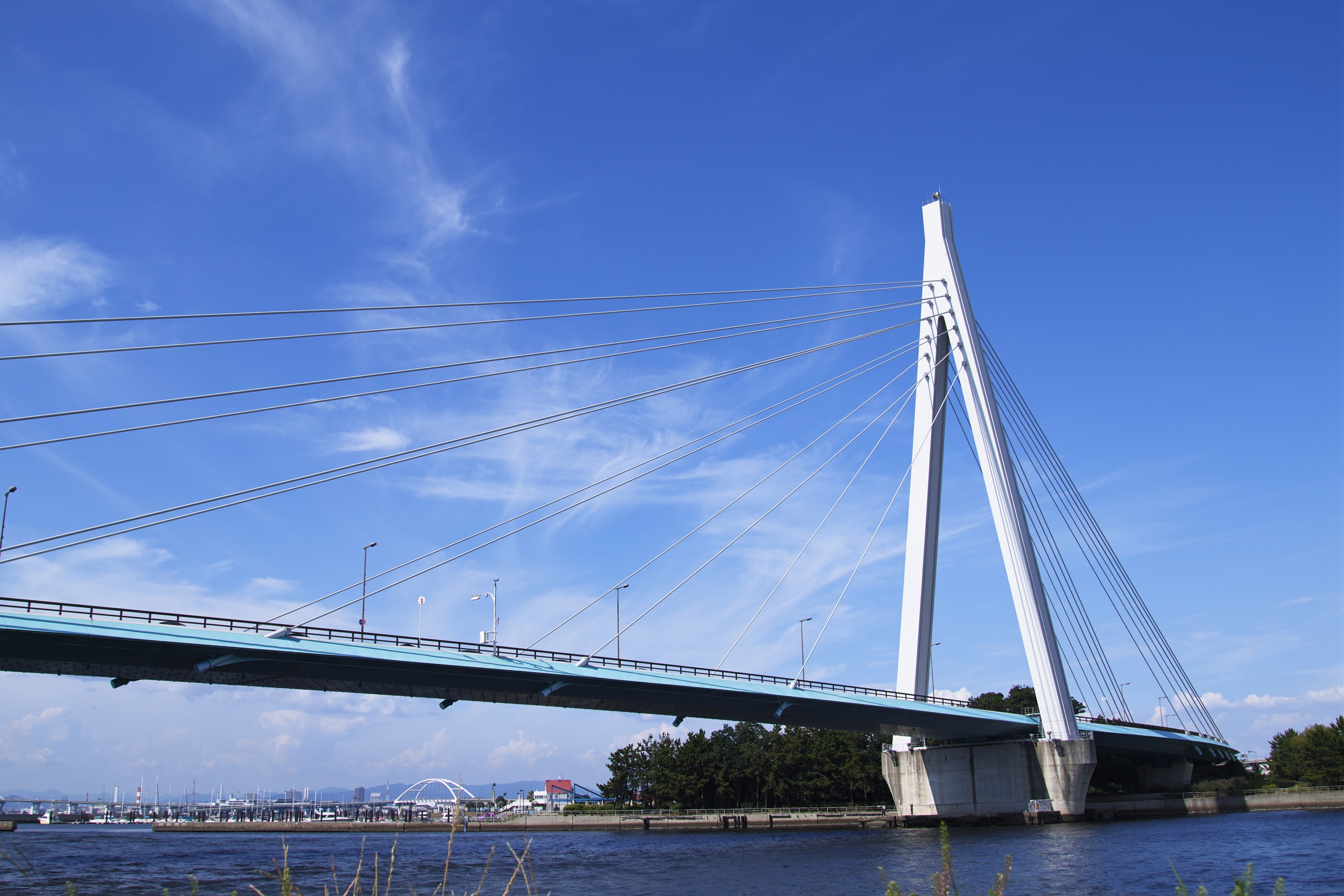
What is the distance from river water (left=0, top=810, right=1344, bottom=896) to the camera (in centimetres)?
2995

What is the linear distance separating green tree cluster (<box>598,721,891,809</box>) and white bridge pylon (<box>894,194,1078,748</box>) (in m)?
31.7

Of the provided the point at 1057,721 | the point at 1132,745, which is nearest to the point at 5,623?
the point at 1057,721

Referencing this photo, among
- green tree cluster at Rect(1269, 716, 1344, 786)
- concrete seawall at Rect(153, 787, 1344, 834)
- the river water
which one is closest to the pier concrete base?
concrete seawall at Rect(153, 787, 1344, 834)

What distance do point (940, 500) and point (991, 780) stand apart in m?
18.0

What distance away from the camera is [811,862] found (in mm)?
39594

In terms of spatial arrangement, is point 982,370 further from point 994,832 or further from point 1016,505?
point 994,832

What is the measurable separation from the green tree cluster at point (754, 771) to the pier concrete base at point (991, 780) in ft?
71.6

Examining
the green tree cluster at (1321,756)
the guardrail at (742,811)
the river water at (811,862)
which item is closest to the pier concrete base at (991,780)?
the river water at (811,862)

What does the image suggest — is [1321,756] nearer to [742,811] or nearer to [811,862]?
[742,811]

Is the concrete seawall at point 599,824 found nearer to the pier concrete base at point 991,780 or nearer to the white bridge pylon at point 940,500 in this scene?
the pier concrete base at point 991,780

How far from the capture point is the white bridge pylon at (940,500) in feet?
172

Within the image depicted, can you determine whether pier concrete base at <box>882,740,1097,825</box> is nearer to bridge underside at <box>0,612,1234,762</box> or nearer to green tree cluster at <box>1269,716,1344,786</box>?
bridge underside at <box>0,612,1234,762</box>

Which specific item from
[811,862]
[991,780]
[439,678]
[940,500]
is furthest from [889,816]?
[439,678]

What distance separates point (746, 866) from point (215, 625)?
22137mm
